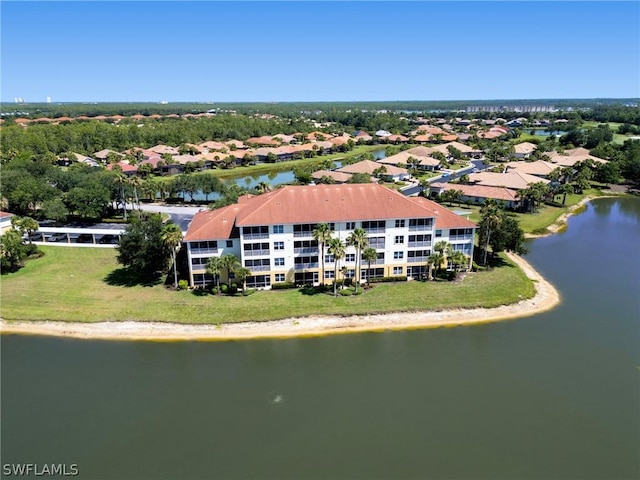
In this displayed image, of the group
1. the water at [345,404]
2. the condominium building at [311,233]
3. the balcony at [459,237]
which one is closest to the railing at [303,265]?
the condominium building at [311,233]

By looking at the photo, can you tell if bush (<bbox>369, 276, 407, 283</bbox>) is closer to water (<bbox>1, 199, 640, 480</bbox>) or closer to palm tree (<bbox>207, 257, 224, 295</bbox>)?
water (<bbox>1, 199, 640, 480</bbox>)

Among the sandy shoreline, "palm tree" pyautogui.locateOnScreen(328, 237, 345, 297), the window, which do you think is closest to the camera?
the sandy shoreline

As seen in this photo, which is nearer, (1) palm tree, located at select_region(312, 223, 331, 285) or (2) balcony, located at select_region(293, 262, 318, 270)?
(1) palm tree, located at select_region(312, 223, 331, 285)

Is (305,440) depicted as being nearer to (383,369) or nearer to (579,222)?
(383,369)

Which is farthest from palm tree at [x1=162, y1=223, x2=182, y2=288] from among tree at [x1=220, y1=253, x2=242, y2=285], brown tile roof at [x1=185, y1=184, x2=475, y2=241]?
tree at [x1=220, y1=253, x2=242, y2=285]

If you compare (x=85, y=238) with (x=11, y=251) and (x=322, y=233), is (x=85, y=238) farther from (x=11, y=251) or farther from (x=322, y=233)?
(x=322, y=233)

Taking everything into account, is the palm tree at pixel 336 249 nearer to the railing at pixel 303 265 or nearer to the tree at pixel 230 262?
the railing at pixel 303 265
